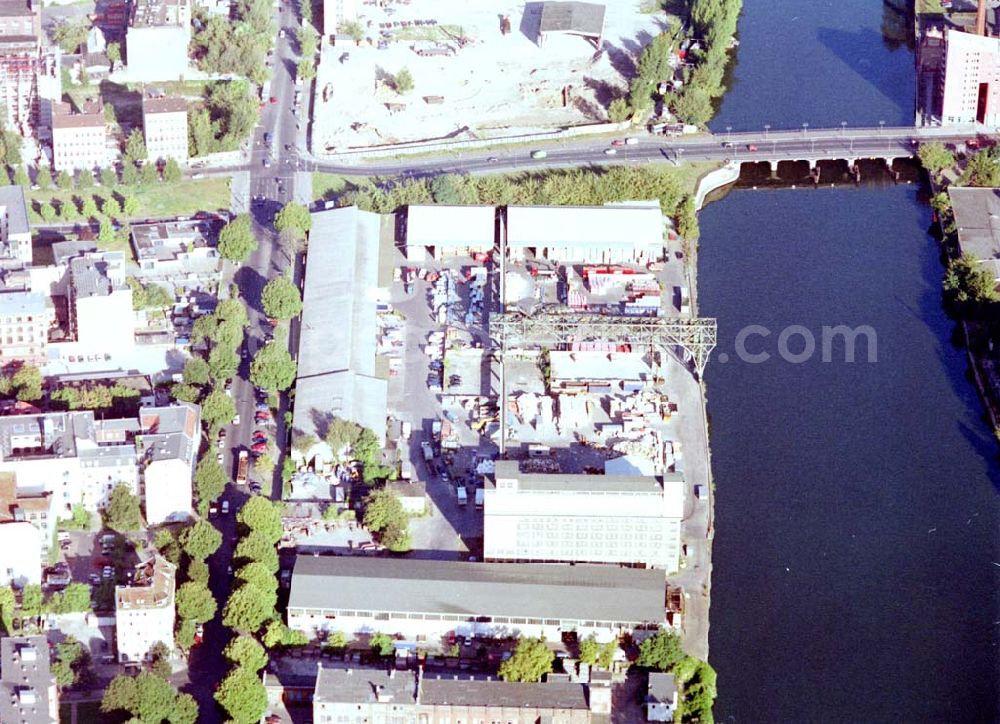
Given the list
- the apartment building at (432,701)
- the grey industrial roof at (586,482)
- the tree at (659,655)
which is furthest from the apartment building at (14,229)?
the tree at (659,655)

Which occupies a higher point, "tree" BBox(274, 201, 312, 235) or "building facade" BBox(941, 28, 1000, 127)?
"building facade" BBox(941, 28, 1000, 127)

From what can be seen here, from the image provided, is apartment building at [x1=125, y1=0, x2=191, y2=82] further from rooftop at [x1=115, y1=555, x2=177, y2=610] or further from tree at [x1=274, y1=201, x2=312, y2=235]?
rooftop at [x1=115, y1=555, x2=177, y2=610]

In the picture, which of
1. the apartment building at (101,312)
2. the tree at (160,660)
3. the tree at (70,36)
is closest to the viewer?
the tree at (160,660)

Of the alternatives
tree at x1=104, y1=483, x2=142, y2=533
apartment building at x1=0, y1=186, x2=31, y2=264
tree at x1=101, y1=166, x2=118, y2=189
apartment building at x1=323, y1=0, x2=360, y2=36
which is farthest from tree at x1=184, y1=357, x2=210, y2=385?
apartment building at x1=323, y1=0, x2=360, y2=36

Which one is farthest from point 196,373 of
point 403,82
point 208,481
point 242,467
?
point 403,82

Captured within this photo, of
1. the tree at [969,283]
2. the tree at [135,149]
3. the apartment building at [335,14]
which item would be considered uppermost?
the apartment building at [335,14]

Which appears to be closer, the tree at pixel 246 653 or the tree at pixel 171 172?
the tree at pixel 246 653

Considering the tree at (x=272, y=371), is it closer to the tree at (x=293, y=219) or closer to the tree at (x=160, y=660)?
the tree at (x=293, y=219)
